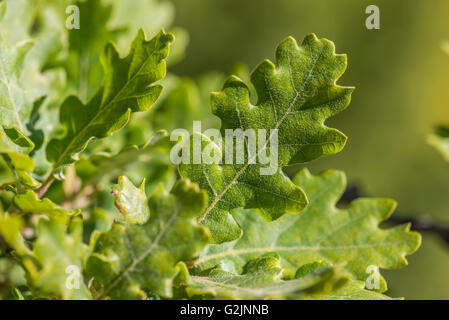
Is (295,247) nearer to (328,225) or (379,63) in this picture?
(328,225)

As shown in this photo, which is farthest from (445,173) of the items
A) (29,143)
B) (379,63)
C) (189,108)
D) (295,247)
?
(29,143)

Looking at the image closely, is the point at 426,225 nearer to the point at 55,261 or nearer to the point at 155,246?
the point at 155,246

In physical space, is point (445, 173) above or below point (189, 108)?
below

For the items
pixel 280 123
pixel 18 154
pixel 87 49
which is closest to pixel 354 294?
pixel 280 123

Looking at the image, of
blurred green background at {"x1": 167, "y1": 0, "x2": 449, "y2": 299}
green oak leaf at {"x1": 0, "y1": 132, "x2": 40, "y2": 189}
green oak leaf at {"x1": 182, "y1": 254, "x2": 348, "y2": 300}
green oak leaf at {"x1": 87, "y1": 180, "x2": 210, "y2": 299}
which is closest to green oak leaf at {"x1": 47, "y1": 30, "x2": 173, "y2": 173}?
green oak leaf at {"x1": 0, "y1": 132, "x2": 40, "y2": 189}


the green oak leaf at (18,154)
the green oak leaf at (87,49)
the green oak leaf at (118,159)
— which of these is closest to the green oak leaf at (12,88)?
the green oak leaf at (18,154)

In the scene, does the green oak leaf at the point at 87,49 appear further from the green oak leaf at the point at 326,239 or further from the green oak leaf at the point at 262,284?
the green oak leaf at the point at 262,284
